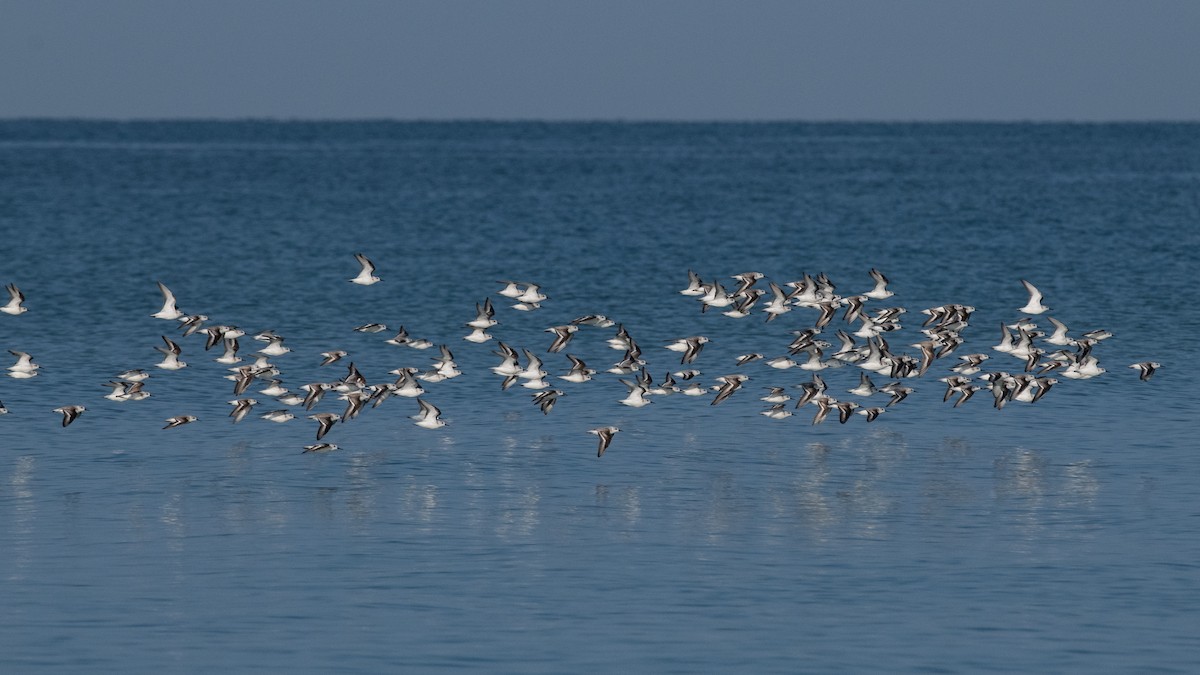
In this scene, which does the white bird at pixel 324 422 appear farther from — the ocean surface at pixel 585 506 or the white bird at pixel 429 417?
the white bird at pixel 429 417

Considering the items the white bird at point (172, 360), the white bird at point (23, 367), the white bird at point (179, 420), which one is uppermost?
the white bird at point (172, 360)

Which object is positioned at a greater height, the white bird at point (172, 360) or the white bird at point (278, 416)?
the white bird at point (172, 360)

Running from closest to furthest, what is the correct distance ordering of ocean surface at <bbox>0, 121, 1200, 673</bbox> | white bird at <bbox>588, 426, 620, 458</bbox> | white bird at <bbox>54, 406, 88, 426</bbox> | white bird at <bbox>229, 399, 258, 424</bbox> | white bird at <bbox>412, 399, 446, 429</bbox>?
ocean surface at <bbox>0, 121, 1200, 673</bbox> → white bird at <bbox>588, 426, 620, 458</bbox> → white bird at <bbox>54, 406, 88, 426</bbox> → white bird at <bbox>412, 399, 446, 429</bbox> → white bird at <bbox>229, 399, 258, 424</bbox>

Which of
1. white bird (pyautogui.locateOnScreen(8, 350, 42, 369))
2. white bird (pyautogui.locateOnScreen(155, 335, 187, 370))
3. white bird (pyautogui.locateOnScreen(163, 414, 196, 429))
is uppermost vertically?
white bird (pyautogui.locateOnScreen(155, 335, 187, 370))

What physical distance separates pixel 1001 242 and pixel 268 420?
5945cm

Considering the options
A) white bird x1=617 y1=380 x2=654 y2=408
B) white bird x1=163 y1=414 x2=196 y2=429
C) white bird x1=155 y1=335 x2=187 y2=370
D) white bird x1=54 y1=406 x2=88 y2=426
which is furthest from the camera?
white bird x1=155 y1=335 x2=187 y2=370

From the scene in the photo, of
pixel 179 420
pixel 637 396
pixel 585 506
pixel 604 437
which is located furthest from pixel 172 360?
pixel 585 506

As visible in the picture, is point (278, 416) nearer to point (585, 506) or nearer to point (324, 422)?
point (324, 422)

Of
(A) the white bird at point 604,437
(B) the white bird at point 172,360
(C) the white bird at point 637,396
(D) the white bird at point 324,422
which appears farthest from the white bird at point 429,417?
(B) the white bird at point 172,360

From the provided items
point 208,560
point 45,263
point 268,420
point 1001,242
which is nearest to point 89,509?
point 208,560

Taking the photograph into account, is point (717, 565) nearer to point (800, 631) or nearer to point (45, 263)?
point (800, 631)

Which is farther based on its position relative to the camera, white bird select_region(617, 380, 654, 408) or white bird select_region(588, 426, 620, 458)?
white bird select_region(617, 380, 654, 408)

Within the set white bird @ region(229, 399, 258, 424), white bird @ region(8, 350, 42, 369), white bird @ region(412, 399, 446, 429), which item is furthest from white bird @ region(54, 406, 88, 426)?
white bird @ region(412, 399, 446, 429)

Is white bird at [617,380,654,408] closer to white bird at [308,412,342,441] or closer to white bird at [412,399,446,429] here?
white bird at [412,399,446,429]
